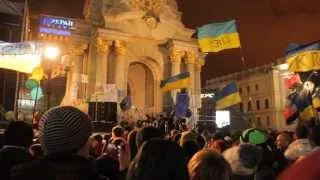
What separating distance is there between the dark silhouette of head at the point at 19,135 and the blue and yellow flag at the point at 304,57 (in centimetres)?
1336

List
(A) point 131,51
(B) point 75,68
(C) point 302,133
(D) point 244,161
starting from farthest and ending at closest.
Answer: (B) point 75,68 → (A) point 131,51 → (C) point 302,133 → (D) point 244,161

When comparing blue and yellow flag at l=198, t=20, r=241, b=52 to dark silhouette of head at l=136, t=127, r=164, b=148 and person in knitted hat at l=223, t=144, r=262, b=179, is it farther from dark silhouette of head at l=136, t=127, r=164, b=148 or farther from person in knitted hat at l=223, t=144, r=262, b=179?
person in knitted hat at l=223, t=144, r=262, b=179

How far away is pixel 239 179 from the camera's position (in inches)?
169

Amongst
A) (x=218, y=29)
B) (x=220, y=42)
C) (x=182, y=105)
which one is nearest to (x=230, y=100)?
(x=220, y=42)

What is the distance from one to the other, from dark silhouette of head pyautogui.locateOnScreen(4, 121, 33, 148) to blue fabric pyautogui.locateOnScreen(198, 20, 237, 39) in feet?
44.9

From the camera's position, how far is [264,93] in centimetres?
5794

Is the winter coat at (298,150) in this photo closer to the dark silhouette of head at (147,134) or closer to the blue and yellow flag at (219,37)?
the dark silhouette of head at (147,134)

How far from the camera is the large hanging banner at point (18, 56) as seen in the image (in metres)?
11.8

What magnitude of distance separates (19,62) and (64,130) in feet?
34.5

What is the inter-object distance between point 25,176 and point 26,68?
1095 cm

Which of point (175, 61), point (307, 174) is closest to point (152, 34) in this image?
point (175, 61)

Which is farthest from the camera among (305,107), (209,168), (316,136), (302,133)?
(305,107)

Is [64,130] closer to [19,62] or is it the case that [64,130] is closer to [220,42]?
[19,62]

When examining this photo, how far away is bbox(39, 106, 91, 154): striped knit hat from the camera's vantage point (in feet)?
8.48
